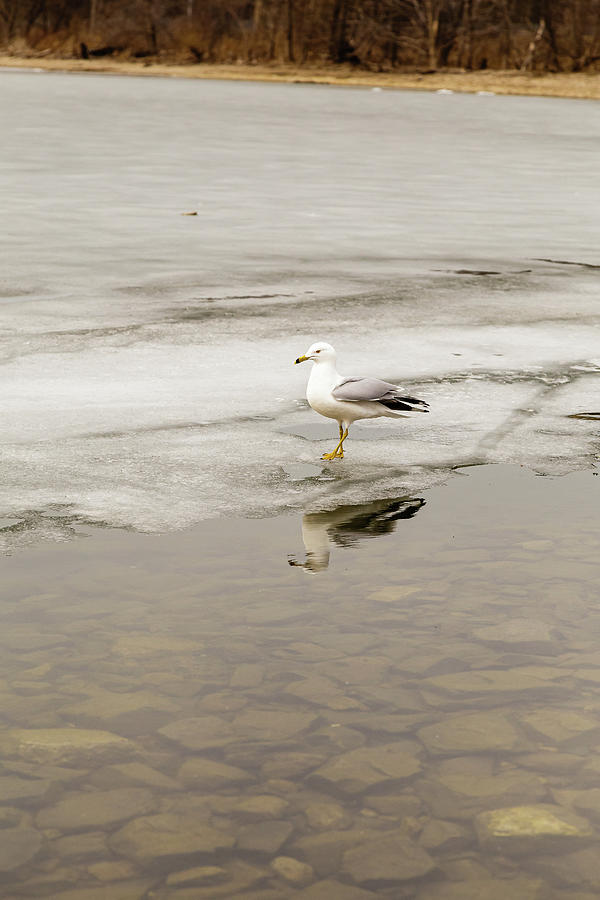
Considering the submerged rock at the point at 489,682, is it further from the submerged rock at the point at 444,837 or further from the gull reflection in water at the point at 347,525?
the gull reflection in water at the point at 347,525

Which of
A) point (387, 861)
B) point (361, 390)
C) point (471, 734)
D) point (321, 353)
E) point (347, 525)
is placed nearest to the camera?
point (387, 861)

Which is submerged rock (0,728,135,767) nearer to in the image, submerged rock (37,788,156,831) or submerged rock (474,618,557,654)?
submerged rock (37,788,156,831)

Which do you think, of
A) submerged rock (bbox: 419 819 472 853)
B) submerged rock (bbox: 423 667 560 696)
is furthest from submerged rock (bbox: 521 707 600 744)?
submerged rock (bbox: 419 819 472 853)

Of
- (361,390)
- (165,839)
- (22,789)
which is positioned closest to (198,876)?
(165,839)

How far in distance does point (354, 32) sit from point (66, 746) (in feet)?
213

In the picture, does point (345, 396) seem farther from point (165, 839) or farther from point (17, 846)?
point (17, 846)

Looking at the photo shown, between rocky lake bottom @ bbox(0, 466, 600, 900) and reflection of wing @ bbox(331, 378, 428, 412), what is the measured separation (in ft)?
2.69

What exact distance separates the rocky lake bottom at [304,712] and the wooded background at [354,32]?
57416 millimetres

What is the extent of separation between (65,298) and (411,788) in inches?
277

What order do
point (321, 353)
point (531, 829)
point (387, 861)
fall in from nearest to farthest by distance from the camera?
1. point (387, 861)
2. point (531, 829)
3. point (321, 353)

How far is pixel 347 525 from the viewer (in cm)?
A: 530

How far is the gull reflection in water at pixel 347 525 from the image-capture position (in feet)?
16.3

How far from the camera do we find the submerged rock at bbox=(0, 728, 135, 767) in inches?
139

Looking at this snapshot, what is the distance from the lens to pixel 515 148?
86.5 ft
